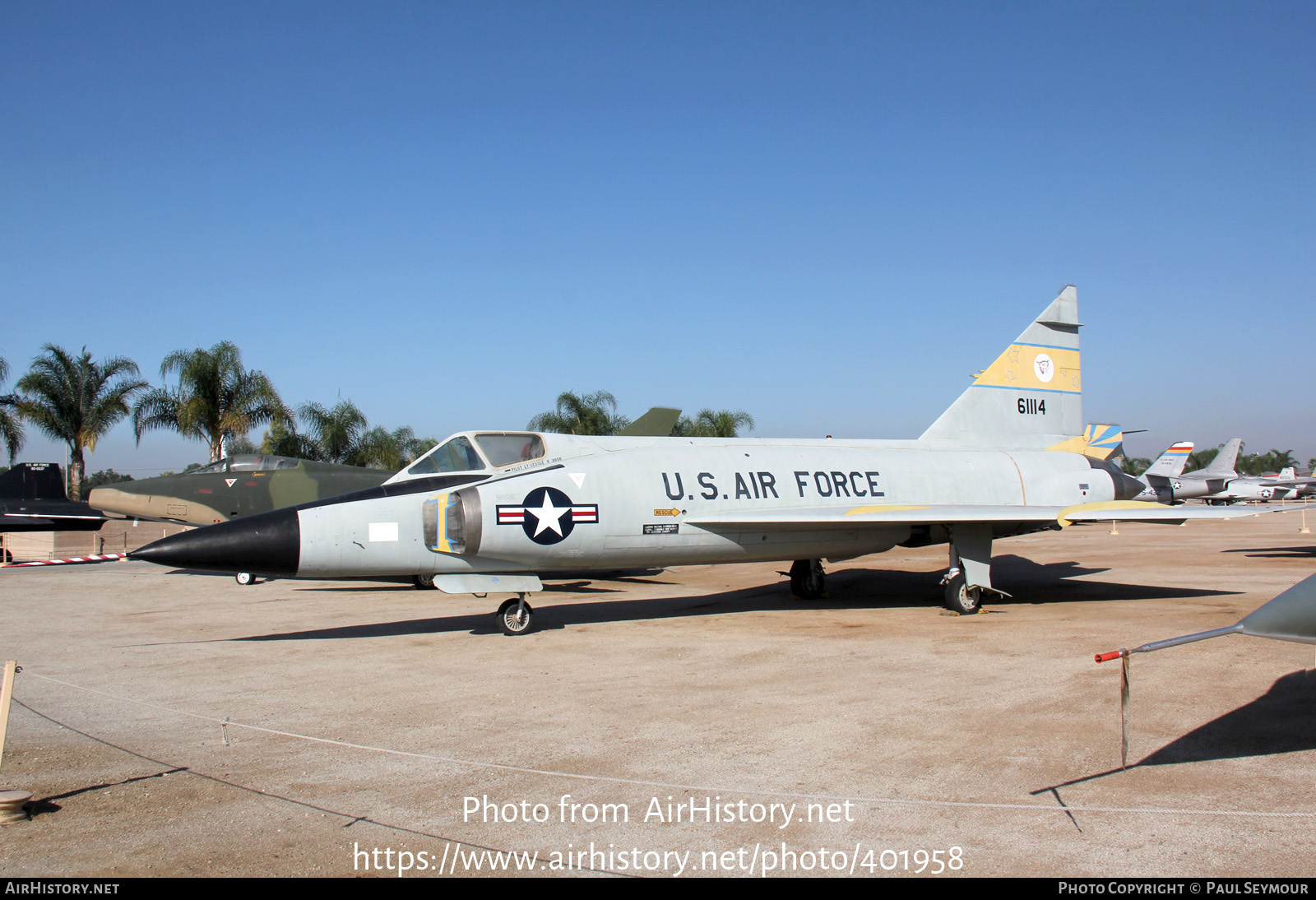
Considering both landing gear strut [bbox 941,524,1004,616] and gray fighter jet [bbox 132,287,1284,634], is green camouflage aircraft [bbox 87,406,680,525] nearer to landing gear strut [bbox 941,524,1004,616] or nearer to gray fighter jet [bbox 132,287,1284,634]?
gray fighter jet [bbox 132,287,1284,634]

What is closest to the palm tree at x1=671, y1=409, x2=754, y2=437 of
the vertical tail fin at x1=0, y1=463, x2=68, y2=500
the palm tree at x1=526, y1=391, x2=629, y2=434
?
the palm tree at x1=526, y1=391, x2=629, y2=434

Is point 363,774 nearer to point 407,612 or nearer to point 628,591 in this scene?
point 407,612

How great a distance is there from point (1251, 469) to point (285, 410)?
585ft

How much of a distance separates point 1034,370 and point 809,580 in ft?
19.9

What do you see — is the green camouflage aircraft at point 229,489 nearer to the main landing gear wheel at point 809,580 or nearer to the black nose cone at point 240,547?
the black nose cone at point 240,547

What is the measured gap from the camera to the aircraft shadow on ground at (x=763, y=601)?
37.7 feet

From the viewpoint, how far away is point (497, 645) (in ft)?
32.8

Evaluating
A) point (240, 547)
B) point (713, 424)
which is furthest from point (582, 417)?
point (240, 547)

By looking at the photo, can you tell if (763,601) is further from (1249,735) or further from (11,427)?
(11,427)

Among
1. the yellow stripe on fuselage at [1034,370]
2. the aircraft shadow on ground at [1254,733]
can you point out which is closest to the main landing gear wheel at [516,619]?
the aircraft shadow on ground at [1254,733]

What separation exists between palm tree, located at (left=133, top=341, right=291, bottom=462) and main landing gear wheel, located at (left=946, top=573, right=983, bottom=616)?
29.9 meters

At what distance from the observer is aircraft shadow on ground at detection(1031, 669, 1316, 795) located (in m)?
5.43

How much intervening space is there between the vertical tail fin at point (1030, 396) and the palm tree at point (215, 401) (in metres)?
28.6

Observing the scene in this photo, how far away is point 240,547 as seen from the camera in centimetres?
895
